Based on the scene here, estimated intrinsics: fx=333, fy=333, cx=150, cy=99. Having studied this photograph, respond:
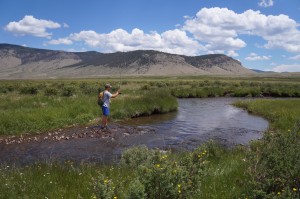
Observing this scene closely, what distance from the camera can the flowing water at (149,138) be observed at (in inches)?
536

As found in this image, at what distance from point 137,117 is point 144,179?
20.0 metres

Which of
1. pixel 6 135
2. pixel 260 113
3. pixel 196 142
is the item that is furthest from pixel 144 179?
pixel 260 113

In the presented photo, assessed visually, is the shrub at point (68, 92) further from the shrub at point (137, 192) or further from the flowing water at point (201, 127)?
the shrub at point (137, 192)

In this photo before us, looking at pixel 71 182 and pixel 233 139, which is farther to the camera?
pixel 233 139

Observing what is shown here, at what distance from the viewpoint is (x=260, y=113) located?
27047 millimetres

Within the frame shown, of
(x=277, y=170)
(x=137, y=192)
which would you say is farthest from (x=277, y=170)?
(x=137, y=192)

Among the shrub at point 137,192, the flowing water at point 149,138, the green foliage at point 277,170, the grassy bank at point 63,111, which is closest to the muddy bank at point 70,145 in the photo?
the flowing water at point 149,138

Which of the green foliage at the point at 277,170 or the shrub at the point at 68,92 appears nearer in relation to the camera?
the green foliage at the point at 277,170

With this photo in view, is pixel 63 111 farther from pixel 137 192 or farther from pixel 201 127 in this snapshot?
pixel 137 192

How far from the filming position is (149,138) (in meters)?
17.5

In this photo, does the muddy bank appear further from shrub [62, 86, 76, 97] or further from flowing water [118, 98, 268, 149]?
shrub [62, 86, 76, 97]

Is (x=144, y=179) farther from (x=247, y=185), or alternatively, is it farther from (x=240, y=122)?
(x=240, y=122)

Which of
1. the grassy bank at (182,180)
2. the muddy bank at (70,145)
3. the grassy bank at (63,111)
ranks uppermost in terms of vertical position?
the grassy bank at (182,180)

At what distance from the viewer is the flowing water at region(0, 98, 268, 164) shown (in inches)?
536
